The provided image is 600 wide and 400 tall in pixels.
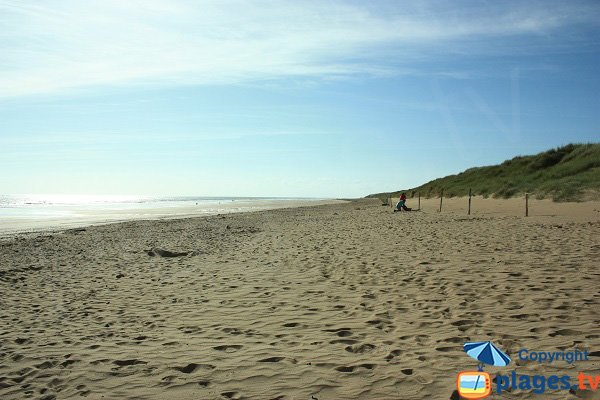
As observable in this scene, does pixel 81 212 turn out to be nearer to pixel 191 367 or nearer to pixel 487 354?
pixel 191 367

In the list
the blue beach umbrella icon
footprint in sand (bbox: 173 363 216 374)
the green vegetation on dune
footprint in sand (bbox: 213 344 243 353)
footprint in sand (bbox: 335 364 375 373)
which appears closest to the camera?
the blue beach umbrella icon

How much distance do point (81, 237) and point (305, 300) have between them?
58.5 ft

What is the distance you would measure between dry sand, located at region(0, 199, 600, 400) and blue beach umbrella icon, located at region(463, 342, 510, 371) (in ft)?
0.34

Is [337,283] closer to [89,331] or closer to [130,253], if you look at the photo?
[89,331]

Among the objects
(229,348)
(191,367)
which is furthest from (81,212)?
(191,367)

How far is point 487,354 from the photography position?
4.89m

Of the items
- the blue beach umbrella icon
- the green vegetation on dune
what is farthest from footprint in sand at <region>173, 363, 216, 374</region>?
the green vegetation on dune

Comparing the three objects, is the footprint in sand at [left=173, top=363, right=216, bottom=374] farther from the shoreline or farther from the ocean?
the ocean

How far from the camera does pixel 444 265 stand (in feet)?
33.8

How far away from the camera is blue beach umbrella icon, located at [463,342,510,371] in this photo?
15.3ft

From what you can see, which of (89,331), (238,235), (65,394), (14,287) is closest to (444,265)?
(89,331)

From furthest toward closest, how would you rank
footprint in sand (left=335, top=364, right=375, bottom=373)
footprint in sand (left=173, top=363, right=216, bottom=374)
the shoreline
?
the shoreline → footprint in sand (left=173, top=363, right=216, bottom=374) → footprint in sand (left=335, top=364, right=375, bottom=373)

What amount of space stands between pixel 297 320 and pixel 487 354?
2.93 metres

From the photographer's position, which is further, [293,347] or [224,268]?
[224,268]
